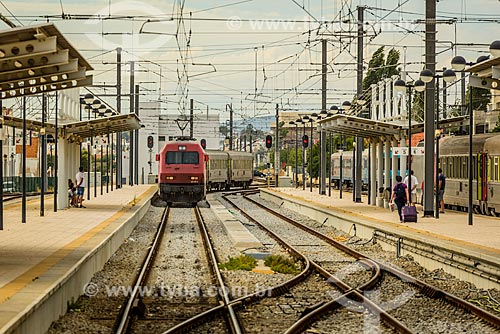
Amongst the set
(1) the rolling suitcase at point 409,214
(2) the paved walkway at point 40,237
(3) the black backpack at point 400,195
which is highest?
(3) the black backpack at point 400,195

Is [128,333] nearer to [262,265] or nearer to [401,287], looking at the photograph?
[401,287]

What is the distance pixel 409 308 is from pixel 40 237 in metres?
9.93

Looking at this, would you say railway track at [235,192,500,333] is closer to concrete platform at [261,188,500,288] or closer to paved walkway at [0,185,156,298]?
concrete platform at [261,188,500,288]

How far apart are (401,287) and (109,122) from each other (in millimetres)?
20756

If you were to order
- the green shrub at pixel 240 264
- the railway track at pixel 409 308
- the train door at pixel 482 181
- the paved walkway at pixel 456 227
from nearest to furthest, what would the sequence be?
the railway track at pixel 409 308 → the green shrub at pixel 240 264 → the paved walkway at pixel 456 227 → the train door at pixel 482 181

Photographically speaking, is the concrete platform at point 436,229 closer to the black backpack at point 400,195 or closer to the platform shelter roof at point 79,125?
the black backpack at point 400,195

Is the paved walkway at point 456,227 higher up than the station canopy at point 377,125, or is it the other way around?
the station canopy at point 377,125

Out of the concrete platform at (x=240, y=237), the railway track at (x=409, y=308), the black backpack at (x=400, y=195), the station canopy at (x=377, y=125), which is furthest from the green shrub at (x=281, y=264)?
the station canopy at (x=377, y=125)

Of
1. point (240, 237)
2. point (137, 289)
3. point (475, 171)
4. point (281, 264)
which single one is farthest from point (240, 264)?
point (475, 171)

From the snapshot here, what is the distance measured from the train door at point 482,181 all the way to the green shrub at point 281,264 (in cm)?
1340

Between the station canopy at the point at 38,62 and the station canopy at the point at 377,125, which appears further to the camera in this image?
the station canopy at the point at 377,125

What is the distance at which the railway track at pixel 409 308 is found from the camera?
Result: 12.4m

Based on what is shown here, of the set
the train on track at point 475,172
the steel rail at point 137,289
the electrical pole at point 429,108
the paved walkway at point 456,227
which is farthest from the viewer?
the train on track at point 475,172

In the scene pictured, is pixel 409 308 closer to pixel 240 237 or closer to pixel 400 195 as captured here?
pixel 240 237
